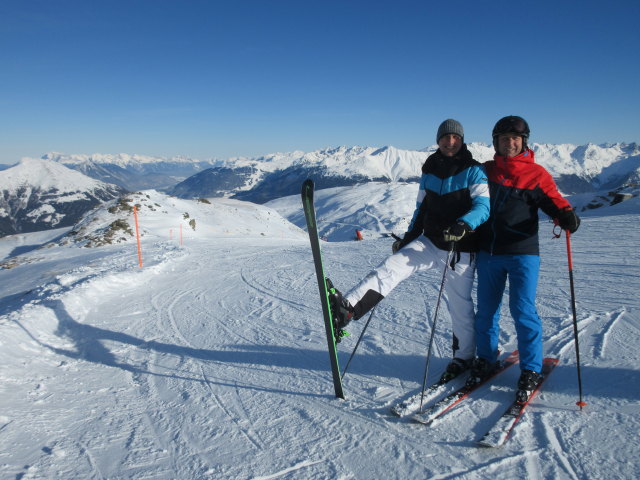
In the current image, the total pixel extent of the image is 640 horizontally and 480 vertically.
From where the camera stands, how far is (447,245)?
354cm

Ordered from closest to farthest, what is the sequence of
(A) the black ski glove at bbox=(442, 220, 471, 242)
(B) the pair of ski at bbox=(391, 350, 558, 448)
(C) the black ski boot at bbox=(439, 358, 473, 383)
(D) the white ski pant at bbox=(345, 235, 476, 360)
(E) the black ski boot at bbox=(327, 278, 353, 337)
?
(B) the pair of ski at bbox=(391, 350, 558, 448)
(A) the black ski glove at bbox=(442, 220, 471, 242)
(E) the black ski boot at bbox=(327, 278, 353, 337)
(D) the white ski pant at bbox=(345, 235, 476, 360)
(C) the black ski boot at bbox=(439, 358, 473, 383)

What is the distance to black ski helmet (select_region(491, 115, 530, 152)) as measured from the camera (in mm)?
3350

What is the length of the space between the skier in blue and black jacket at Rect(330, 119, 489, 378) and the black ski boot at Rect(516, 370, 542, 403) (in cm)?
53

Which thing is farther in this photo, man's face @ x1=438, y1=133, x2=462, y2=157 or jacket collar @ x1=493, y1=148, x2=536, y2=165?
man's face @ x1=438, y1=133, x2=462, y2=157

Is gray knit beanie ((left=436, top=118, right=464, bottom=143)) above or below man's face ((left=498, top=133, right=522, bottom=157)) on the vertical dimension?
above

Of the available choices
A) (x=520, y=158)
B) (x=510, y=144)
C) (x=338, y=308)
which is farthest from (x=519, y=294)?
(x=338, y=308)

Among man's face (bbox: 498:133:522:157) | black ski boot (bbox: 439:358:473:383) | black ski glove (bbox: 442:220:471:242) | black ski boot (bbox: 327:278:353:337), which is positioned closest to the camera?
black ski glove (bbox: 442:220:471:242)

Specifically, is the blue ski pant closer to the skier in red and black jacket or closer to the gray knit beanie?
the skier in red and black jacket

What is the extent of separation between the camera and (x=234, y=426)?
10.5 ft

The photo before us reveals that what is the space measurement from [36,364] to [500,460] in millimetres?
5101

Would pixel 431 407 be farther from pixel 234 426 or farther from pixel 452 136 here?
pixel 452 136

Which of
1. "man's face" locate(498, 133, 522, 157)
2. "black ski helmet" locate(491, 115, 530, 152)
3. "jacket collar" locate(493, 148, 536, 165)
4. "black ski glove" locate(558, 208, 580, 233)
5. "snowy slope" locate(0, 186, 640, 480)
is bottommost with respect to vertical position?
"snowy slope" locate(0, 186, 640, 480)

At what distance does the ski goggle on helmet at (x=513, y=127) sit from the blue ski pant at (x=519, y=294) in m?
1.08

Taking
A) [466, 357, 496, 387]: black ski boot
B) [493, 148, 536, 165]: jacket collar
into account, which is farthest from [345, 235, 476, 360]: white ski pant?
[493, 148, 536, 165]: jacket collar
